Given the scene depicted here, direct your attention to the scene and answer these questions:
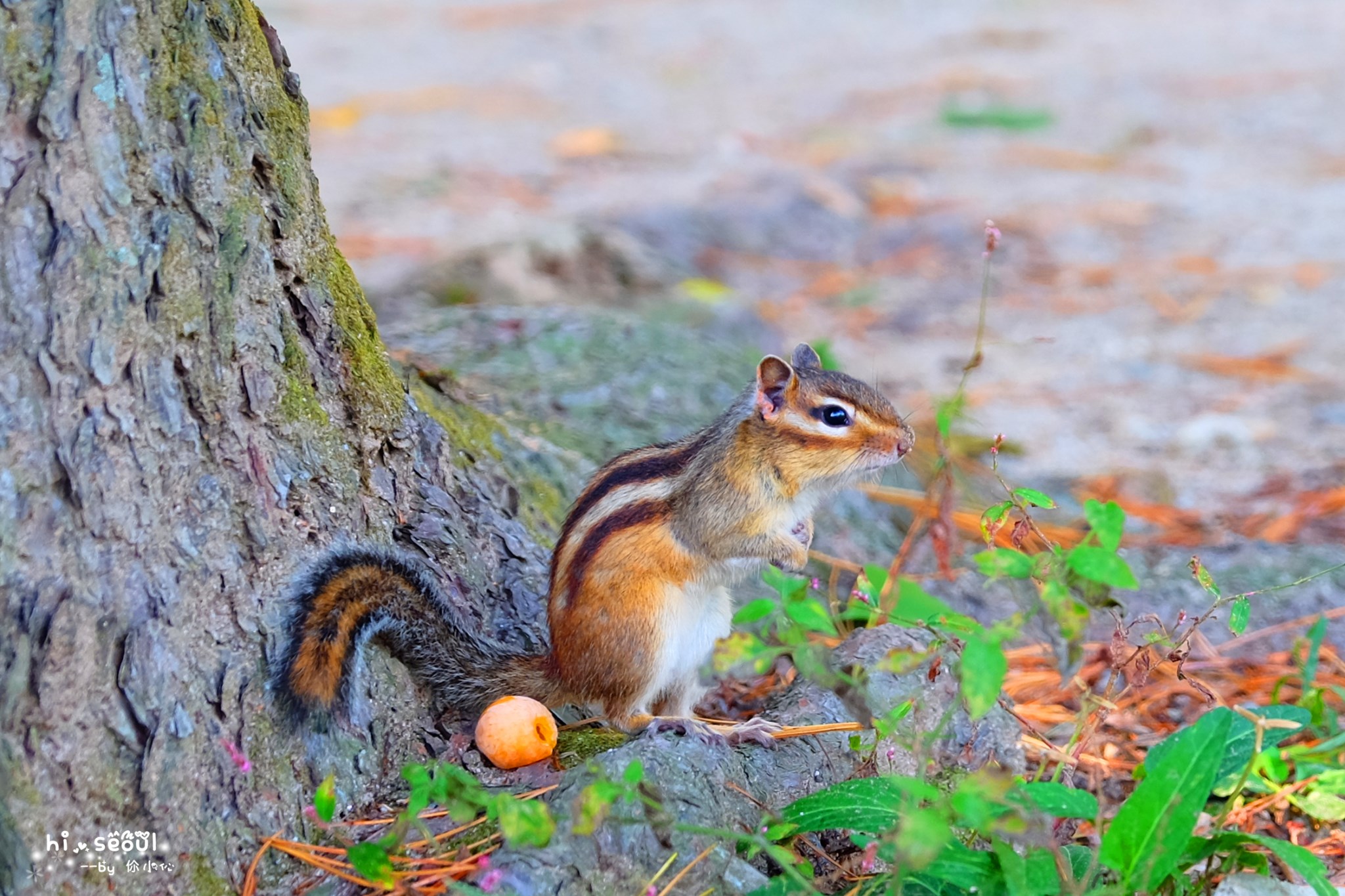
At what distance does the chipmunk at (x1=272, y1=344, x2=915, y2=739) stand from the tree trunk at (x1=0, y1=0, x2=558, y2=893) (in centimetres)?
7

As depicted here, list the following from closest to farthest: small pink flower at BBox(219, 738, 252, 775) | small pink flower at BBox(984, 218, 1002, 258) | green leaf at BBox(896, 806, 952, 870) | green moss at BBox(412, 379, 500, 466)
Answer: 1. green leaf at BBox(896, 806, 952, 870)
2. small pink flower at BBox(219, 738, 252, 775)
3. small pink flower at BBox(984, 218, 1002, 258)
4. green moss at BBox(412, 379, 500, 466)

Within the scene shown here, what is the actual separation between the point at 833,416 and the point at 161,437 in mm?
1103

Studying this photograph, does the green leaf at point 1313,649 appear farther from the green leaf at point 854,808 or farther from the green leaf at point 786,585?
the green leaf at point 786,585

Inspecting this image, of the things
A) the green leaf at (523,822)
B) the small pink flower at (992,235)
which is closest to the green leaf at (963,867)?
the green leaf at (523,822)

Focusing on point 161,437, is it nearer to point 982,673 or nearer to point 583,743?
Answer: point 583,743

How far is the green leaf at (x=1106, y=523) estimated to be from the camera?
4.34ft

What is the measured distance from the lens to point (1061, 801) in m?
1.51

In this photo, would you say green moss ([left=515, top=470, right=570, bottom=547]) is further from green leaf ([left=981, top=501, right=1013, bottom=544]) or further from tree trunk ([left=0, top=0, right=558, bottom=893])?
green leaf ([left=981, top=501, right=1013, bottom=544])

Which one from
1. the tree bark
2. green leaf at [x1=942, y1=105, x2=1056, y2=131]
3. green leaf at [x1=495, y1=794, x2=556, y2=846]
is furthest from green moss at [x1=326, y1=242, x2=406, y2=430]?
green leaf at [x1=942, y1=105, x2=1056, y2=131]

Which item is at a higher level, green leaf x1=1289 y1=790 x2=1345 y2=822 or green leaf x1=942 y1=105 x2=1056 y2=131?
green leaf x1=942 y1=105 x2=1056 y2=131

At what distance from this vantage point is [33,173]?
57.3 inches

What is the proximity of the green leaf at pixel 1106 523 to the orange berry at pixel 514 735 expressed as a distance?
87cm

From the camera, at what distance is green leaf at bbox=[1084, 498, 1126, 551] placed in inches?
52.1

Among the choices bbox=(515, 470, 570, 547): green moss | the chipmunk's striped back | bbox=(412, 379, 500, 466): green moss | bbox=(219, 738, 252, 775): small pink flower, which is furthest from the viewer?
bbox=(515, 470, 570, 547): green moss
